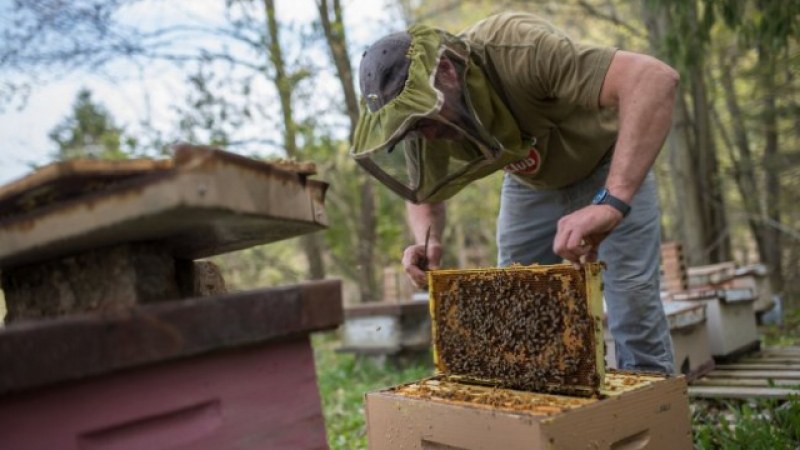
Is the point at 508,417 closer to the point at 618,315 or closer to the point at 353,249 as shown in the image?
the point at 618,315

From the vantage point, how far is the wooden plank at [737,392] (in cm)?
273

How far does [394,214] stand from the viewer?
9.27 meters

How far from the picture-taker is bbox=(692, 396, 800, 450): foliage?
2.21 metres

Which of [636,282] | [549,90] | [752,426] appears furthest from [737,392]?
[549,90]

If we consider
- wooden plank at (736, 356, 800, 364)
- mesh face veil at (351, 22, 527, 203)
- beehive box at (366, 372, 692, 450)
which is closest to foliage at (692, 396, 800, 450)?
beehive box at (366, 372, 692, 450)

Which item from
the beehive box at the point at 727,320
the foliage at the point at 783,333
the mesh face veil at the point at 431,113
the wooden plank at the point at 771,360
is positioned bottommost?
the foliage at the point at 783,333

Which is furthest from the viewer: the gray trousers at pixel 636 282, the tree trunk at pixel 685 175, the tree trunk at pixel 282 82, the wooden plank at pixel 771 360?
the tree trunk at pixel 685 175

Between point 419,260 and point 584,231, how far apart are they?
0.74m

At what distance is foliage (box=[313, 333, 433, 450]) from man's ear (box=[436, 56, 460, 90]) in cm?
173

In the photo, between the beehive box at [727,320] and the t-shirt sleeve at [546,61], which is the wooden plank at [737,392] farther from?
the t-shirt sleeve at [546,61]

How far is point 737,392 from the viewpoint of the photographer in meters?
2.87

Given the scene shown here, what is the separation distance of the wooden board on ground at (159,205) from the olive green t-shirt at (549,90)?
3.36 ft

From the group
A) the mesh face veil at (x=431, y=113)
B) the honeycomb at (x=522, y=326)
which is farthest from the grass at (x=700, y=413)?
the mesh face veil at (x=431, y=113)

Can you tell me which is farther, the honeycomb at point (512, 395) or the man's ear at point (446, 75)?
the man's ear at point (446, 75)
